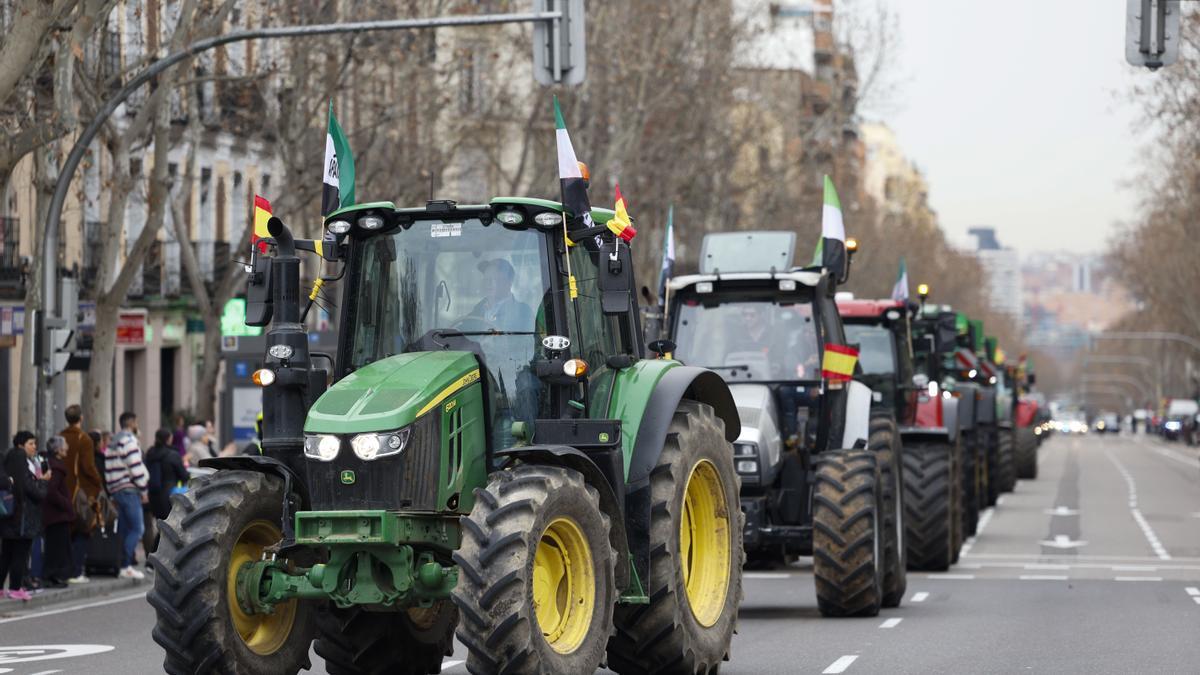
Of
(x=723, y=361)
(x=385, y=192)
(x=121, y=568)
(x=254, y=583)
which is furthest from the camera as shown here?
(x=385, y=192)

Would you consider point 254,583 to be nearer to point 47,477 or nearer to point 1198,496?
point 47,477

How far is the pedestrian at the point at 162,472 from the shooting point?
978 inches

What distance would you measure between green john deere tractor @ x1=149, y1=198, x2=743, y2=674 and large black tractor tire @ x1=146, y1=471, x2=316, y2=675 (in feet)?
0.03

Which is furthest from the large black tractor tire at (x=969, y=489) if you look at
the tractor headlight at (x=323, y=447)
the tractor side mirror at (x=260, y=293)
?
the tractor headlight at (x=323, y=447)

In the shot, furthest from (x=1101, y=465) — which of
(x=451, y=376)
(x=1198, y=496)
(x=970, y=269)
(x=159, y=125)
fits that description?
(x=970, y=269)

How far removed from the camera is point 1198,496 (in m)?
49.6

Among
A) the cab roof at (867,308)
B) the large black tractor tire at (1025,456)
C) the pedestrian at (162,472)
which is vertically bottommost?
the large black tractor tire at (1025,456)

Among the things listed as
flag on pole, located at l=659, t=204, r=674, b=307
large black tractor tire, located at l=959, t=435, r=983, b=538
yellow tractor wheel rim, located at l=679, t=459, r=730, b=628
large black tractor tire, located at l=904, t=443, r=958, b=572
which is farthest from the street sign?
large black tractor tire, located at l=959, t=435, r=983, b=538

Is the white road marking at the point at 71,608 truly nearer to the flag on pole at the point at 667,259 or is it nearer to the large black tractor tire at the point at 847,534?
the flag on pole at the point at 667,259

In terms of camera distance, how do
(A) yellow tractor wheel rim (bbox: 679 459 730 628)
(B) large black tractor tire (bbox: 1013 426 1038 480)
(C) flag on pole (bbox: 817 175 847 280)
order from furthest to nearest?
(B) large black tractor tire (bbox: 1013 426 1038 480)
(C) flag on pole (bbox: 817 175 847 280)
(A) yellow tractor wheel rim (bbox: 679 459 730 628)

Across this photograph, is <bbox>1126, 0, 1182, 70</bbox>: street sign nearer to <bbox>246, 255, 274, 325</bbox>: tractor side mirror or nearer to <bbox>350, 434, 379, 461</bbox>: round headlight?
<bbox>246, 255, 274, 325</bbox>: tractor side mirror

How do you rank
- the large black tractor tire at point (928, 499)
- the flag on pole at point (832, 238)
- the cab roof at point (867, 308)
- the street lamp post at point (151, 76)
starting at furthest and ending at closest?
the cab roof at point (867, 308)
the large black tractor tire at point (928, 499)
the street lamp post at point (151, 76)
the flag on pole at point (832, 238)

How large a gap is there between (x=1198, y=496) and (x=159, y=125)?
27543 mm

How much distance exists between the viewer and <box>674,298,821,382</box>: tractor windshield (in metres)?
19.9
